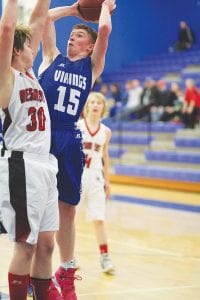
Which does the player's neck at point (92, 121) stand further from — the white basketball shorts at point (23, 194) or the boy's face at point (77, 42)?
the white basketball shorts at point (23, 194)

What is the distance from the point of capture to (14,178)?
3754 millimetres

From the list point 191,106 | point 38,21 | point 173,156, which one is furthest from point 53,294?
point 191,106

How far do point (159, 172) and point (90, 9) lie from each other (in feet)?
34.5

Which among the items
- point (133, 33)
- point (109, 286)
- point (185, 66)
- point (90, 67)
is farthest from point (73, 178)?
point (133, 33)

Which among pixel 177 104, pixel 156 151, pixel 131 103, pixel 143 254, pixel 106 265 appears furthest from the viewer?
pixel 131 103

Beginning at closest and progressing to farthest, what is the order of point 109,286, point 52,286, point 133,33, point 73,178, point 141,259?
point 52,286, point 73,178, point 109,286, point 141,259, point 133,33

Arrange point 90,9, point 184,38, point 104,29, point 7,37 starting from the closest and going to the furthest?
1. point 7,37
2. point 104,29
3. point 90,9
4. point 184,38

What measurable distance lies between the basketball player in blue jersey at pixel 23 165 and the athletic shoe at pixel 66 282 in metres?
0.63

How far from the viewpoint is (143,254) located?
6.75 m

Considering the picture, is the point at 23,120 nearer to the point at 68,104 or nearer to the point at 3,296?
the point at 68,104

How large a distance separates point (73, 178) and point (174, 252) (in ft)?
8.72

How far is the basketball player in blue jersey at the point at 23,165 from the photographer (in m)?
3.74

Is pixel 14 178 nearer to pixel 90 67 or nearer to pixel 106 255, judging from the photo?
pixel 90 67

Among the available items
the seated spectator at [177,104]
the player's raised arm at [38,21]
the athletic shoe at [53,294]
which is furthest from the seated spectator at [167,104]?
the athletic shoe at [53,294]
